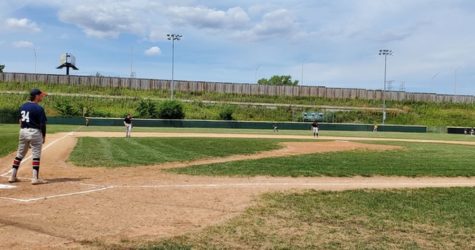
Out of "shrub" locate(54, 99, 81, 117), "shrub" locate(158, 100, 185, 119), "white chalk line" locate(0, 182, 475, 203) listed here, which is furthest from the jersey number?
"shrub" locate(54, 99, 81, 117)

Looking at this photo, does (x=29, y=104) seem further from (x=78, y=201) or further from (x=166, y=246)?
(x=166, y=246)

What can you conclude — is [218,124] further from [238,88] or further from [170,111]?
[238,88]

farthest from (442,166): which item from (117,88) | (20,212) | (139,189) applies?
(117,88)

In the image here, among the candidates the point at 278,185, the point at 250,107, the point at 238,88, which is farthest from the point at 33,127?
the point at 238,88

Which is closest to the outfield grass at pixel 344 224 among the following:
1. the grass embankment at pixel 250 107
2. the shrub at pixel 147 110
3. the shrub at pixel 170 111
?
the shrub at pixel 170 111

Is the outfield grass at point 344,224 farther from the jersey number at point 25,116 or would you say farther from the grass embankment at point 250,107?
the grass embankment at point 250,107

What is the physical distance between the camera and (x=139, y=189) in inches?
361

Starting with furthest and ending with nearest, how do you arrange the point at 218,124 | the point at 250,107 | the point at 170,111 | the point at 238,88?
the point at 238,88, the point at 250,107, the point at 170,111, the point at 218,124

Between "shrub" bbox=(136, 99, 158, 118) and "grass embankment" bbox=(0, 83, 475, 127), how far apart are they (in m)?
2.32

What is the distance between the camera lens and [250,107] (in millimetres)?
78000

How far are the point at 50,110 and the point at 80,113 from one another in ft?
13.3

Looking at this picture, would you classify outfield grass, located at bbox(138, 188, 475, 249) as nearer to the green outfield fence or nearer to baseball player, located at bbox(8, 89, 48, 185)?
baseball player, located at bbox(8, 89, 48, 185)

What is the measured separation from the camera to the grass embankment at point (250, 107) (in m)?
68.5

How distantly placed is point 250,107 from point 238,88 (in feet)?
34.5
